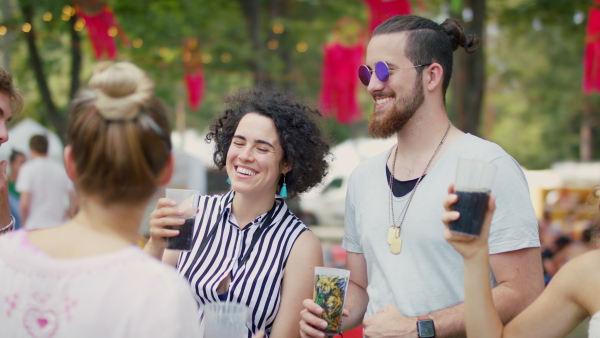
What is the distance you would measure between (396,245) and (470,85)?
6.57 meters

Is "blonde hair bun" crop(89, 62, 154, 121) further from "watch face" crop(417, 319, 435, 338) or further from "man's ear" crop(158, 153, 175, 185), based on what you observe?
"watch face" crop(417, 319, 435, 338)

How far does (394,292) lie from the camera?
262 centimetres

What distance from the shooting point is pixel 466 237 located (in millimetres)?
2008

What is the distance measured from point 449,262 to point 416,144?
→ 0.56 metres

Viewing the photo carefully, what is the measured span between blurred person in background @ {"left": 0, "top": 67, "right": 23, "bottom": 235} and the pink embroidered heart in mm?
1273

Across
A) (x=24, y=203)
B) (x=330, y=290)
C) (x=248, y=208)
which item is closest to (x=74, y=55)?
(x=24, y=203)

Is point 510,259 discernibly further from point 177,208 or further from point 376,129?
point 177,208

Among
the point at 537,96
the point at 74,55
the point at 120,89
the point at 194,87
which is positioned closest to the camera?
the point at 120,89

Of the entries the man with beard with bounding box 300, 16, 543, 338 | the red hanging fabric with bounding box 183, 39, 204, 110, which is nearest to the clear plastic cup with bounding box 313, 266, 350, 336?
the man with beard with bounding box 300, 16, 543, 338

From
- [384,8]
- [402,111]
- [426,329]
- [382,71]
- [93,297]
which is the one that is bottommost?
[426,329]

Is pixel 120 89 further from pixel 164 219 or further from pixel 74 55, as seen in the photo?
pixel 74 55

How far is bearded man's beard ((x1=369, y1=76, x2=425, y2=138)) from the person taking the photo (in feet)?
9.09

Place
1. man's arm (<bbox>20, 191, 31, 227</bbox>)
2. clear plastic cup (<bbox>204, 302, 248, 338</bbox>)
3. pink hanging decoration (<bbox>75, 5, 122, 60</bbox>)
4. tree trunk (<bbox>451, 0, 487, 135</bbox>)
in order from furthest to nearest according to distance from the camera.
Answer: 1. pink hanging decoration (<bbox>75, 5, 122, 60</bbox>)
2. tree trunk (<bbox>451, 0, 487, 135</bbox>)
3. man's arm (<bbox>20, 191, 31, 227</bbox>)
4. clear plastic cup (<bbox>204, 302, 248, 338</bbox>)

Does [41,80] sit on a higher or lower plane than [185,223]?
higher
